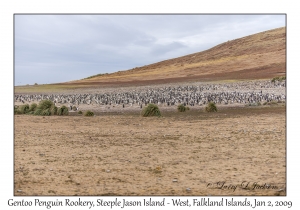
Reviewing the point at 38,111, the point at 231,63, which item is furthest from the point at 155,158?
the point at 231,63

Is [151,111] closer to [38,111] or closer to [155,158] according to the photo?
[38,111]

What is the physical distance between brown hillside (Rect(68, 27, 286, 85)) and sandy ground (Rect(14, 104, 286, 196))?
26.0 meters

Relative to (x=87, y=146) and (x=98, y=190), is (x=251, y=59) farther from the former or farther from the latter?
(x=98, y=190)

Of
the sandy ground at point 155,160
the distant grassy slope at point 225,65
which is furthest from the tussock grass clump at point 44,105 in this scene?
the distant grassy slope at point 225,65

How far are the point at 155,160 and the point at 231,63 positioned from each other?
46.2m

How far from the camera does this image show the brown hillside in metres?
42.2

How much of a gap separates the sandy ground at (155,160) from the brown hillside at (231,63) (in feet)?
85.2

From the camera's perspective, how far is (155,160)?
862 cm

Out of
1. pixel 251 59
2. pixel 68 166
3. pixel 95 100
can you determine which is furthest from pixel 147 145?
pixel 251 59

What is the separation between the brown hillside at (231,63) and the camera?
42.2 m

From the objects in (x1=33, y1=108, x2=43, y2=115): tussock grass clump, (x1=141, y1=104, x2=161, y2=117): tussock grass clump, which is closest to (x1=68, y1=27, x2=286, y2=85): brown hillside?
(x1=141, y1=104, x2=161, y2=117): tussock grass clump

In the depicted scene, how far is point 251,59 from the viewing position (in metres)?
51.6

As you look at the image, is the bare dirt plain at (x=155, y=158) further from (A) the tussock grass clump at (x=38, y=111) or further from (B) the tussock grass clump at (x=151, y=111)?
(A) the tussock grass clump at (x=38, y=111)
